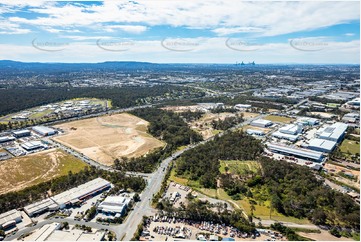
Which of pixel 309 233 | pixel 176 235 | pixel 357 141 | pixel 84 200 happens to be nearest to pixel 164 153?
pixel 84 200

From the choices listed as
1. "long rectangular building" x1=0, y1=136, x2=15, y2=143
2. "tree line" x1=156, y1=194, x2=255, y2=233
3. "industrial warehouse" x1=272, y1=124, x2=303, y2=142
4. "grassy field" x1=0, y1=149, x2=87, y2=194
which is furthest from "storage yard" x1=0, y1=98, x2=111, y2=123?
"tree line" x1=156, y1=194, x2=255, y2=233

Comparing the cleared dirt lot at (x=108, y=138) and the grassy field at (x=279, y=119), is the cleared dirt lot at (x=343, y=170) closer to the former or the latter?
the grassy field at (x=279, y=119)

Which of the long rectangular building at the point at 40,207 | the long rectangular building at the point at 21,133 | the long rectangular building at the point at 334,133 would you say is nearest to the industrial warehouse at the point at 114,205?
the long rectangular building at the point at 40,207

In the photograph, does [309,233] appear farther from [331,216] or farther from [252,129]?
[252,129]

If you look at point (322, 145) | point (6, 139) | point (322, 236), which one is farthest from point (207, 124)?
point (6, 139)

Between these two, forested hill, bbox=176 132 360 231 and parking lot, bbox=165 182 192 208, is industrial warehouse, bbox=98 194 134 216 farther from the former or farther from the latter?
forested hill, bbox=176 132 360 231

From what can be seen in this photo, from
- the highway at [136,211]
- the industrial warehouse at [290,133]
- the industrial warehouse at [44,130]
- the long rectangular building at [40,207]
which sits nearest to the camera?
the highway at [136,211]
